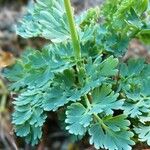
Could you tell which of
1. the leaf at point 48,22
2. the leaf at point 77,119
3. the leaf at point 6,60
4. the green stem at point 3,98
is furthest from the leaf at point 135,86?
the green stem at point 3,98

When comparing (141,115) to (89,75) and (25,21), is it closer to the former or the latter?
(89,75)

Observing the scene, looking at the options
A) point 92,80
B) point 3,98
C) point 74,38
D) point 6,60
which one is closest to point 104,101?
point 92,80

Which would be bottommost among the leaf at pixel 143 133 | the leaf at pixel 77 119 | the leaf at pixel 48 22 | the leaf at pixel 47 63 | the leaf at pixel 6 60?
the leaf at pixel 143 133

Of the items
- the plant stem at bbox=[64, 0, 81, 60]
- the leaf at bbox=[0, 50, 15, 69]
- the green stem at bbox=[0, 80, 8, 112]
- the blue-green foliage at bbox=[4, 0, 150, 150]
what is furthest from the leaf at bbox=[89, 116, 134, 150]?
the green stem at bbox=[0, 80, 8, 112]

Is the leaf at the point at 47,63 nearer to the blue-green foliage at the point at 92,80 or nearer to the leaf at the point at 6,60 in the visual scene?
the blue-green foliage at the point at 92,80

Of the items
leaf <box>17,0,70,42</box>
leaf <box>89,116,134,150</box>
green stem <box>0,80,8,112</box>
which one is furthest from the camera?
green stem <box>0,80,8,112</box>

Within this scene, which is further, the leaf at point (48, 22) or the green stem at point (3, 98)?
the green stem at point (3, 98)

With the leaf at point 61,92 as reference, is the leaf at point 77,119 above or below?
below

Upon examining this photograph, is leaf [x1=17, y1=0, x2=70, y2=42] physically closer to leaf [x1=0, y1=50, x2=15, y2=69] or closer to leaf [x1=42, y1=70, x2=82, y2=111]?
leaf [x1=42, y1=70, x2=82, y2=111]
